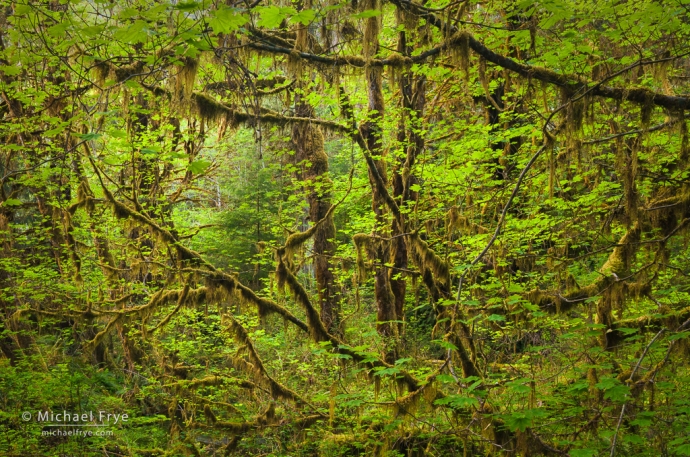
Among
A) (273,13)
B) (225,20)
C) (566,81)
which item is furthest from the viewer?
(566,81)

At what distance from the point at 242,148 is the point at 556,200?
16.7m

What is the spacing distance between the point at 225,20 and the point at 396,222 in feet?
21.2

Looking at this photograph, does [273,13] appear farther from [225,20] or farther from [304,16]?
[225,20]

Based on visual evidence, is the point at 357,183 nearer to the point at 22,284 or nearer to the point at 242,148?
the point at 22,284

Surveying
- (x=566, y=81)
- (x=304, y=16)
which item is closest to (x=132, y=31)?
(x=304, y=16)

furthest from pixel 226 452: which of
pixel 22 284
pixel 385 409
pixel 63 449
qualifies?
pixel 22 284

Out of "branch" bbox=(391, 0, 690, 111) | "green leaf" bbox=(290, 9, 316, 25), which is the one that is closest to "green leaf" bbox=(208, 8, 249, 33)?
"green leaf" bbox=(290, 9, 316, 25)

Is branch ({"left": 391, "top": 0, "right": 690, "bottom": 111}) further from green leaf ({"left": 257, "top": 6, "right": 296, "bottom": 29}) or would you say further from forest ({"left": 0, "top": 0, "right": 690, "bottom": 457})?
green leaf ({"left": 257, "top": 6, "right": 296, "bottom": 29})

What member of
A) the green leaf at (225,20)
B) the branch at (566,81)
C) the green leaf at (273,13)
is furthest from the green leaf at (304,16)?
the branch at (566,81)

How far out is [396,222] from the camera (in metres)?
9.41

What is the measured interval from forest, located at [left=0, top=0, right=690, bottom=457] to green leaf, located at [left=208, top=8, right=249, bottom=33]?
0.02 metres

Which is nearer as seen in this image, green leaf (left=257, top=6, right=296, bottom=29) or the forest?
green leaf (left=257, top=6, right=296, bottom=29)

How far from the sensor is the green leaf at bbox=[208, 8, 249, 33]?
10.6ft

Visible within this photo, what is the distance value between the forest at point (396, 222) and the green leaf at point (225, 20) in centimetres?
2
